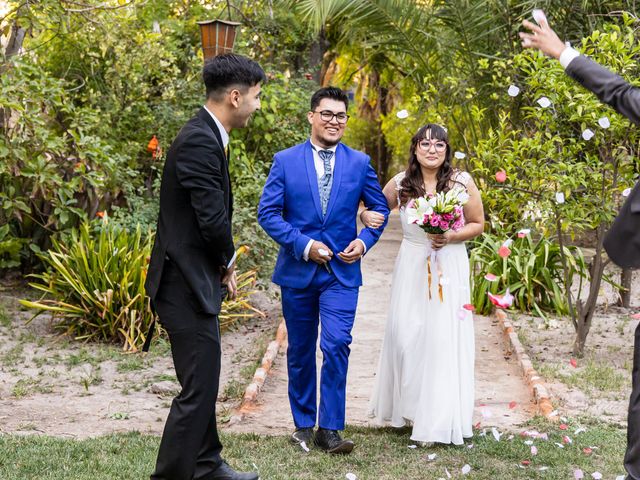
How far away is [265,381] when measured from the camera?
8016 mm

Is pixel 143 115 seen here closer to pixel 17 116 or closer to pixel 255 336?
pixel 17 116

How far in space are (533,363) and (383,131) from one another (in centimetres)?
2060

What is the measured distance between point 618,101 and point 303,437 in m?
3.10

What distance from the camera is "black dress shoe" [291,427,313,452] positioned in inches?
233

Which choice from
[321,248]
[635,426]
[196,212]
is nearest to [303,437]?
[321,248]

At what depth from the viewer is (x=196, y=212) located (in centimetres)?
444

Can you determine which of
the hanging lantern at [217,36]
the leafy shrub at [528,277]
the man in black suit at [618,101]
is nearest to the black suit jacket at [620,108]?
the man in black suit at [618,101]

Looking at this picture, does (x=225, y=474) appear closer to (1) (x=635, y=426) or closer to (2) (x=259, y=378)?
(1) (x=635, y=426)

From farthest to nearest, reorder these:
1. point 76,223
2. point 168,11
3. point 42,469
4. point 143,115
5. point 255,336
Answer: point 168,11
point 143,115
point 76,223
point 255,336
point 42,469

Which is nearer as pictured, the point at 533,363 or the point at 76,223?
Result: the point at 533,363

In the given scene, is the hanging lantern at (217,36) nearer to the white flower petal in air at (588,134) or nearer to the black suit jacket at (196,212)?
the white flower petal in air at (588,134)

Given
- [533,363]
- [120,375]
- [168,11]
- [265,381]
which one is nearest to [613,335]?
[533,363]

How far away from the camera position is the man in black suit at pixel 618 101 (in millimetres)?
3969

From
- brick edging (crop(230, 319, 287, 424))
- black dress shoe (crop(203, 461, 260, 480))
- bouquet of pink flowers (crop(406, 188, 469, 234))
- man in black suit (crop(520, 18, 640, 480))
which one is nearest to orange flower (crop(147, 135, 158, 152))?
brick edging (crop(230, 319, 287, 424))
